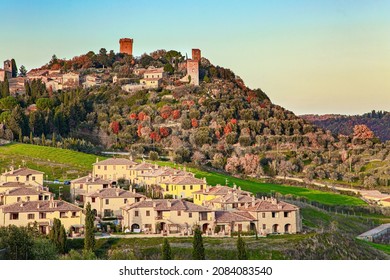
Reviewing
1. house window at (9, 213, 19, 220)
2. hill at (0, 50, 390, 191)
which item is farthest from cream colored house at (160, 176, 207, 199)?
hill at (0, 50, 390, 191)

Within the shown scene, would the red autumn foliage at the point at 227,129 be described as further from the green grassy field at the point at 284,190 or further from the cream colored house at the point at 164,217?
the cream colored house at the point at 164,217

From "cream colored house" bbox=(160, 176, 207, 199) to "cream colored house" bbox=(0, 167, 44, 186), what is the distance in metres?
5.60

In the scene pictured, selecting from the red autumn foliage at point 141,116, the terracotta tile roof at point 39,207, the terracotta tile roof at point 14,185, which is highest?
the red autumn foliage at point 141,116

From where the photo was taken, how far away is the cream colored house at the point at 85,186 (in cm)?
3178

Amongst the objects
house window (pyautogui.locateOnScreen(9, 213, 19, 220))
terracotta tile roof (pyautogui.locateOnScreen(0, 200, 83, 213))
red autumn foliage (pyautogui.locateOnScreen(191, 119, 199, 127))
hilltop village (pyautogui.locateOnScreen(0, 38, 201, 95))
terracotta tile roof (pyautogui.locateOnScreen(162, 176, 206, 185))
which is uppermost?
hilltop village (pyautogui.locateOnScreen(0, 38, 201, 95))

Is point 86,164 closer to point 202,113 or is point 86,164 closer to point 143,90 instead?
point 202,113

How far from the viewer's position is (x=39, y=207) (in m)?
25.9

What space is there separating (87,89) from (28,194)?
44192 mm

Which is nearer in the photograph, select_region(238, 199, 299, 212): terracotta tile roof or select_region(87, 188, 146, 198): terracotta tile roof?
select_region(238, 199, 299, 212): terracotta tile roof

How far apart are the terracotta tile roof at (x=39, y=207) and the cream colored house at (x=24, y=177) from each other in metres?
6.58

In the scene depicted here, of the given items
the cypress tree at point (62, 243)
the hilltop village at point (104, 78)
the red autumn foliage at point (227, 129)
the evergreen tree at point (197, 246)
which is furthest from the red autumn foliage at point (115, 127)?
the evergreen tree at point (197, 246)

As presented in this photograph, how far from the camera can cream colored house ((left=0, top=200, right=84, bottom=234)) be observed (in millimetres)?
25438

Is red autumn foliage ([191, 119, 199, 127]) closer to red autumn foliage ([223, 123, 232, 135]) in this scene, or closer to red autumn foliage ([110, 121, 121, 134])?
red autumn foliage ([223, 123, 232, 135])

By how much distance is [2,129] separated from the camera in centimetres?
4738
